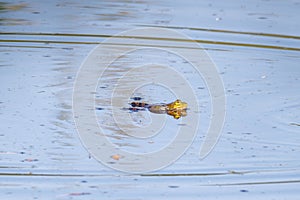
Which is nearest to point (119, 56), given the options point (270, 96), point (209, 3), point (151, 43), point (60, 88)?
point (151, 43)

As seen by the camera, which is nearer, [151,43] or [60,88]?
[60,88]

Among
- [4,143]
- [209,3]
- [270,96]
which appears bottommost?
[4,143]

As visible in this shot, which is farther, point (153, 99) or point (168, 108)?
point (153, 99)

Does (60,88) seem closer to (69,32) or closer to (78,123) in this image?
(78,123)

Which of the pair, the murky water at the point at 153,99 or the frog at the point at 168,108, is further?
the frog at the point at 168,108

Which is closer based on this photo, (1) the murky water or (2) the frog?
(1) the murky water

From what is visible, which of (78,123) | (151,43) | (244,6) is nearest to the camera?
(78,123)

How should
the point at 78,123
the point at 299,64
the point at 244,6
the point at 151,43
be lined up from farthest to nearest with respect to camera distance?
the point at 244,6 < the point at 151,43 < the point at 299,64 < the point at 78,123

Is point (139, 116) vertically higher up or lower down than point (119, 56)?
lower down
